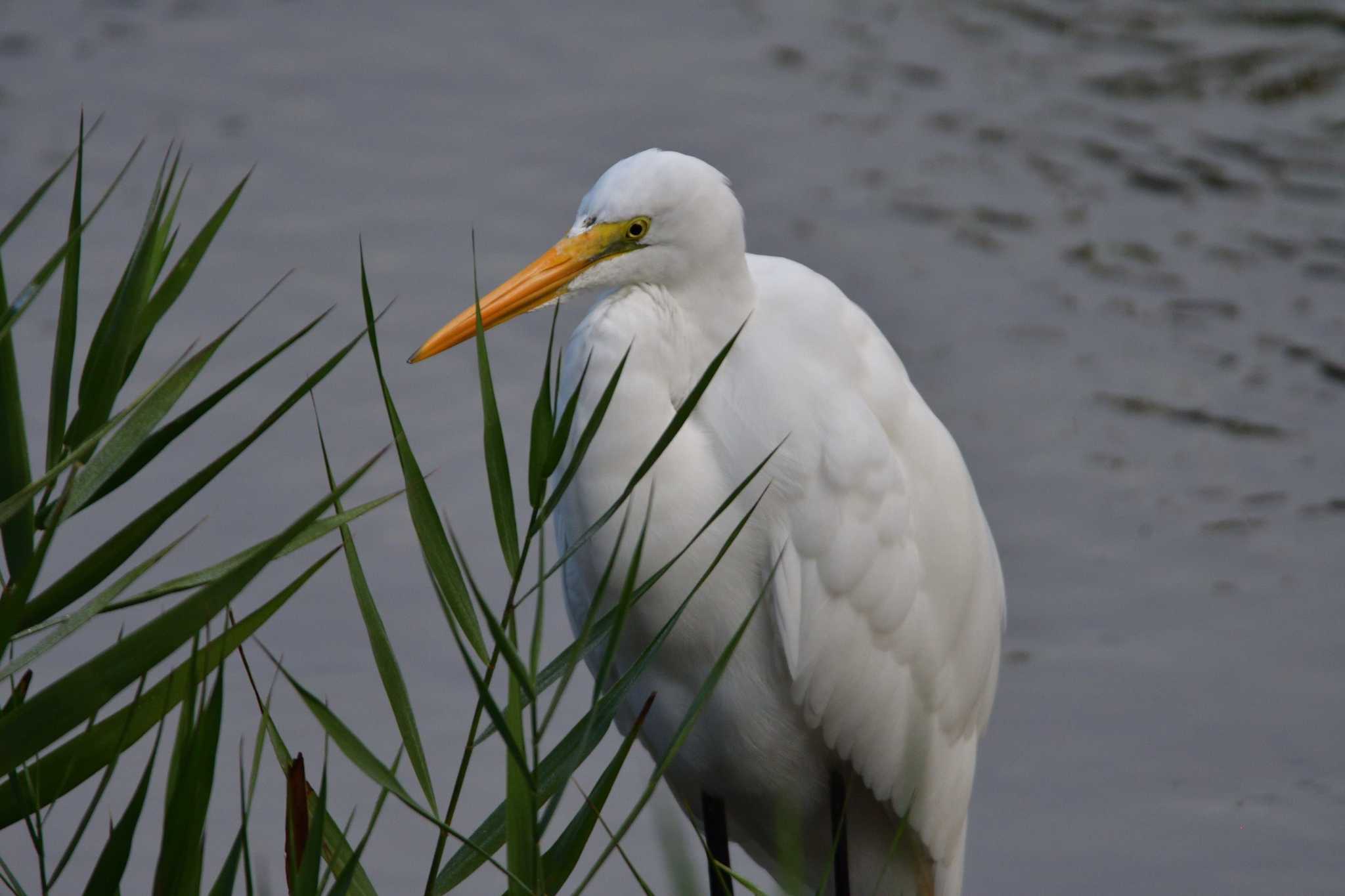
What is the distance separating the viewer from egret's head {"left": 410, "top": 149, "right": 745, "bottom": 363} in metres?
1.82

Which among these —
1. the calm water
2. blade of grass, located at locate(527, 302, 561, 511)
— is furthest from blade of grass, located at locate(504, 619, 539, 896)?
the calm water

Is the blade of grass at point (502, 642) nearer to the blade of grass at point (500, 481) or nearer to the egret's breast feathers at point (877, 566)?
the blade of grass at point (500, 481)

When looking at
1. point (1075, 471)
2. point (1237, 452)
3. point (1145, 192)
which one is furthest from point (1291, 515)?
point (1145, 192)

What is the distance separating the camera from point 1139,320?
172 inches

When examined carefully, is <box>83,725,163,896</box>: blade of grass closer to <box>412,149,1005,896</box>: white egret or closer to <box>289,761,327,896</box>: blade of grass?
<box>289,761,327,896</box>: blade of grass

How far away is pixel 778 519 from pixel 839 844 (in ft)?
1.91

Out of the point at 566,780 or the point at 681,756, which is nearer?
the point at 566,780

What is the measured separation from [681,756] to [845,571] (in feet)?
1.24

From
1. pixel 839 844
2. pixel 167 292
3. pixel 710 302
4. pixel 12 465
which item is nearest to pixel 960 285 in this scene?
pixel 839 844

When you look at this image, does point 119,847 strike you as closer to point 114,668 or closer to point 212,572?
point 114,668

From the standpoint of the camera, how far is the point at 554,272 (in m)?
1.84

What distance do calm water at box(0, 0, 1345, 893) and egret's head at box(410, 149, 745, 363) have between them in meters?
1.32

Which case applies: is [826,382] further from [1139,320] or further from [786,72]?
[786,72]

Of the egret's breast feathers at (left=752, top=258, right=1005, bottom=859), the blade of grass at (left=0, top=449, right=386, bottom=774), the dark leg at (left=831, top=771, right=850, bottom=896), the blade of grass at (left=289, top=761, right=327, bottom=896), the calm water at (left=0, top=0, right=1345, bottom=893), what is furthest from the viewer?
the calm water at (left=0, top=0, right=1345, bottom=893)
